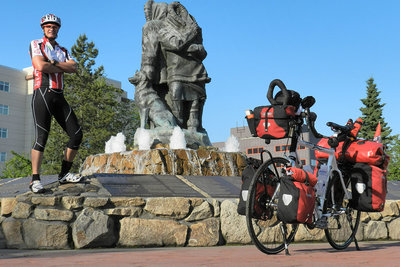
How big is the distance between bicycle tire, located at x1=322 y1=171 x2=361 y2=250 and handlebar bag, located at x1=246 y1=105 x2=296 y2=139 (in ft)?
3.20

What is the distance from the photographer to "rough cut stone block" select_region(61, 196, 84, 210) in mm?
5617

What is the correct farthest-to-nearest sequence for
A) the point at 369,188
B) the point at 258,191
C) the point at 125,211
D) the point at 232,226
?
the point at 232,226 < the point at 125,211 < the point at 369,188 < the point at 258,191

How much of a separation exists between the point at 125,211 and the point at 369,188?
2.69 meters

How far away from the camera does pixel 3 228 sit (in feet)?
18.6

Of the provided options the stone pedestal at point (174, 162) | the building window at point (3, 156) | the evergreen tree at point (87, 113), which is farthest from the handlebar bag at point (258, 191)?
the building window at point (3, 156)

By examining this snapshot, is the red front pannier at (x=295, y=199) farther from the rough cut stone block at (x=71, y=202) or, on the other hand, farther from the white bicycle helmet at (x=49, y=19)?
the white bicycle helmet at (x=49, y=19)

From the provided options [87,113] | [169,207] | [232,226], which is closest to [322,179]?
[232,226]

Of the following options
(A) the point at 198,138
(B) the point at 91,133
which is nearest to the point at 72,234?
(A) the point at 198,138

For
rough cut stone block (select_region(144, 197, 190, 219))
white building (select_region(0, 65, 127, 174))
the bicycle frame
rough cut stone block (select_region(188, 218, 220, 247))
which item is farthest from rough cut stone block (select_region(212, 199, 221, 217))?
white building (select_region(0, 65, 127, 174))

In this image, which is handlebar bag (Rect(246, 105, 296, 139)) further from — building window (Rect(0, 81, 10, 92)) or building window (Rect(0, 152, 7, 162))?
building window (Rect(0, 81, 10, 92))

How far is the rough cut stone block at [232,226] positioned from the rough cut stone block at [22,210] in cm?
226

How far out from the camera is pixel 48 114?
5879 millimetres

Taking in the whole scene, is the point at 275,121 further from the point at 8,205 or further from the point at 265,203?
the point at 8,205

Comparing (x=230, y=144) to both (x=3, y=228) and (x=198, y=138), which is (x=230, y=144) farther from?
(x=3, y=228)
